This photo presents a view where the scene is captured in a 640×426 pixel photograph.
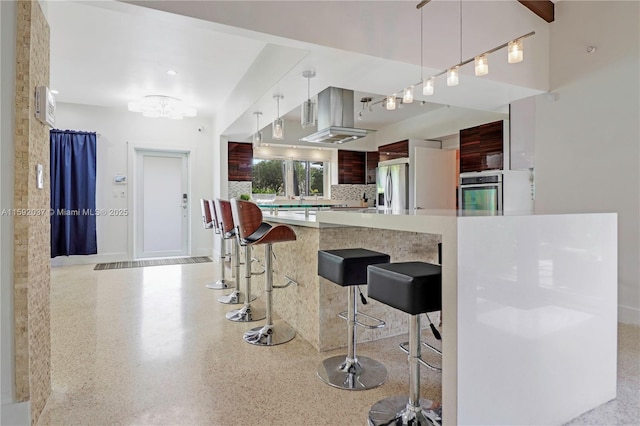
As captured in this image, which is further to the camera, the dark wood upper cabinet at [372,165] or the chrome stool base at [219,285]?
the dark wood upper cabinet at [372,165]

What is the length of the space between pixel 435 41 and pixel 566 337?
2466 millimetres

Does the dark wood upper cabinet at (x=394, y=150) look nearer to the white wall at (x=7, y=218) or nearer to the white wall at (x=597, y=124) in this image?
the white wall at (x=597, y=124)

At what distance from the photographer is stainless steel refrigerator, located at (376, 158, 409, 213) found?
6.37 metres

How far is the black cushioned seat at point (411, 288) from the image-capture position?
54.9 inches

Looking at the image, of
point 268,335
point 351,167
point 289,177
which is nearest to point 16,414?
point 268,335

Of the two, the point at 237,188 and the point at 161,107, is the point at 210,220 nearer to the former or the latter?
the point at 237,188

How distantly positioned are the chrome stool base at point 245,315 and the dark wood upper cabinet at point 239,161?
3476mm

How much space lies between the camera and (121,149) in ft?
20.8

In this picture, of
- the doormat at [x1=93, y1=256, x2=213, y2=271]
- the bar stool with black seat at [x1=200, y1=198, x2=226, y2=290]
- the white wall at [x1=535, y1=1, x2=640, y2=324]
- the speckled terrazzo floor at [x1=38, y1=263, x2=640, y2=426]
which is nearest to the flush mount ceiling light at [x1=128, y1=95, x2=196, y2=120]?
the bar stool with black seat at [x1=200, y1=198, x2=226, y2=290]

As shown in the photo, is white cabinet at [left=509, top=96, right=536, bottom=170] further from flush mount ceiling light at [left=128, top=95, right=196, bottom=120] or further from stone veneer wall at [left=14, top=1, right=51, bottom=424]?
flush mount ceiling light at [left=128, top=95, right=196, bottom=120]

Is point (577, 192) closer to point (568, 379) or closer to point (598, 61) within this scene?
point (598, 61)

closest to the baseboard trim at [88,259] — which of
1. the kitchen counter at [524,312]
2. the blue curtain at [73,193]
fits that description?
the blue curtain at [73,193]

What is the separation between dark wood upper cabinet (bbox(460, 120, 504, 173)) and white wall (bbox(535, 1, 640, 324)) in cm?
76

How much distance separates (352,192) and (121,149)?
4.65 meters
